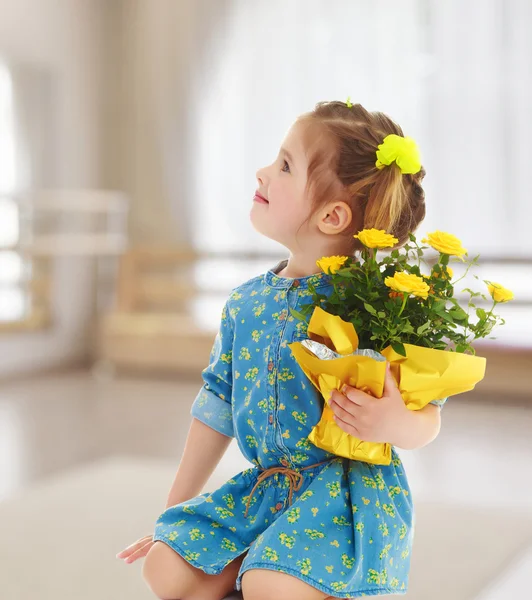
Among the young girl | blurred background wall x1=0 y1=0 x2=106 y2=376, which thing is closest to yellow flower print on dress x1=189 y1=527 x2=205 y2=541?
the young girl

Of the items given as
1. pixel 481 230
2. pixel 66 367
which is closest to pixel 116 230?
pixel 66 367

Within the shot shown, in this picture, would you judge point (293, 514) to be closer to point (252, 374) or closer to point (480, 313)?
point (252, 374)

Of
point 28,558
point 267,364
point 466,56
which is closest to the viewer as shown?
point 267,364

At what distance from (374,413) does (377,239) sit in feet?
0.72

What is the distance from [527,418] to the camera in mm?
3557

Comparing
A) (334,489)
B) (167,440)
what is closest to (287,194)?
(334,489)

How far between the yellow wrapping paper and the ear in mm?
150

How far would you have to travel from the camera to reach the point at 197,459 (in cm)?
136

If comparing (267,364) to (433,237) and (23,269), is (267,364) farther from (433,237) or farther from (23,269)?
(23,269)

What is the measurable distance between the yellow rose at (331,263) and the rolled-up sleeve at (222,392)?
0.22 m

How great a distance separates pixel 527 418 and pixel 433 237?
260cm

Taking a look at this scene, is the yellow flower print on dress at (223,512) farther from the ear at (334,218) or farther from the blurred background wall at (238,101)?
the blurred background wall at (238,101)

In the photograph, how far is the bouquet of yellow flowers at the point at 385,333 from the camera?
112 cm

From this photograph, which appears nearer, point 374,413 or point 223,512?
point 374,413
